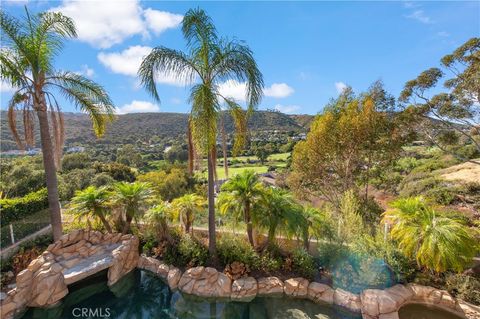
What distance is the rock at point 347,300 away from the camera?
263 inches

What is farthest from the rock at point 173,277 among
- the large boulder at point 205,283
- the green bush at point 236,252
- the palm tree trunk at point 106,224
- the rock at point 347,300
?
the rock at point 347,300

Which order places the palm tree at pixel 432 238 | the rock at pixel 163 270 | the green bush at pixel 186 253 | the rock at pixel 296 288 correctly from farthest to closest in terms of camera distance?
the rock at pixel 163 270 → the green bush at pixel 186 253 → the rock at pixel 296 288 → the palm tree at pixel 432 238

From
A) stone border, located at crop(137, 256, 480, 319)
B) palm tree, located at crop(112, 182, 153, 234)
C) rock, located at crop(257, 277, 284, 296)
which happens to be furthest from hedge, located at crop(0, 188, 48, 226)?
rock, located at crop(257, 277, 284, 296)

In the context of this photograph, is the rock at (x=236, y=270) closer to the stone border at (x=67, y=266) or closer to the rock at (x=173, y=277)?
the rock at (x=173, y=277)

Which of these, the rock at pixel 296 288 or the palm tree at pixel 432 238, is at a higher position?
the palm tree at pixel 432 238

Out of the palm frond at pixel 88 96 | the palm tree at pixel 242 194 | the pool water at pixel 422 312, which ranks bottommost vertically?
the pool water at pixel 422 312

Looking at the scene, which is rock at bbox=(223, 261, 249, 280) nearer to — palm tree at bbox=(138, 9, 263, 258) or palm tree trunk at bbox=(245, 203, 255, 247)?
palm tree trunk at bbox=(245, 203, 255, 247)

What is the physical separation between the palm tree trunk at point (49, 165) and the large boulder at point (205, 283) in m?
4.32

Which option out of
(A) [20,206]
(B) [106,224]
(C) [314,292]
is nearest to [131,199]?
(B) [106,224]

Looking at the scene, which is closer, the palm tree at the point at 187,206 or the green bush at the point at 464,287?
the green bush at the point at 464,287

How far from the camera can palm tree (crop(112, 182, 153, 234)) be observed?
29.4ft

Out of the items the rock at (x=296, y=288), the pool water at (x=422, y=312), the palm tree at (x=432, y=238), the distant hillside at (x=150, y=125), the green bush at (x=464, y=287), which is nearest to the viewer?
the palm tree at (x=432, y=238)

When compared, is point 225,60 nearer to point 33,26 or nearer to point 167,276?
point 33,26

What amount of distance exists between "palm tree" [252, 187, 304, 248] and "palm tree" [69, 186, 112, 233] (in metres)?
5.14
